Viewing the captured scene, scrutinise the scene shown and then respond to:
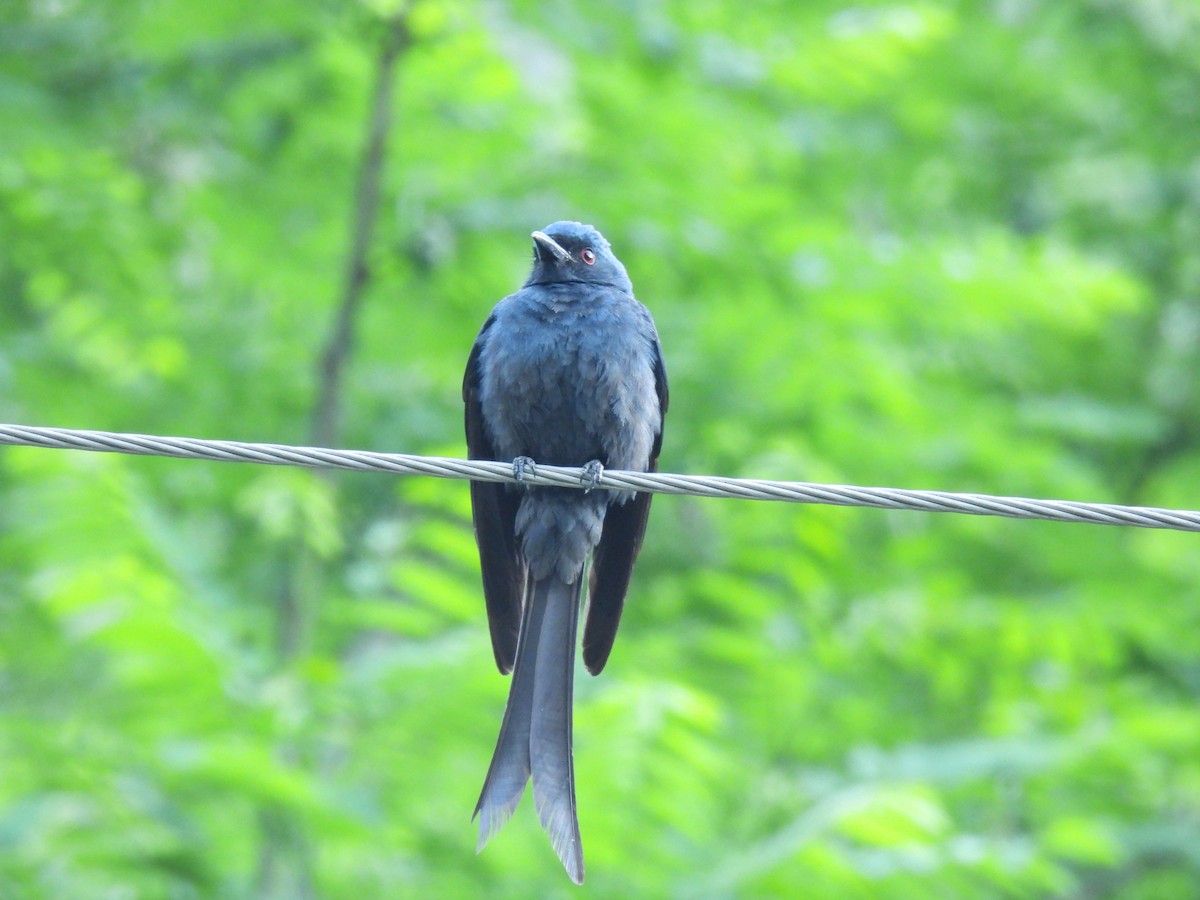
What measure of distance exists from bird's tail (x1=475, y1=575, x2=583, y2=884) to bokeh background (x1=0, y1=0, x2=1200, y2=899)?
1.06m

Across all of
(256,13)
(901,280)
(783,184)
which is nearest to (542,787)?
(901,280)

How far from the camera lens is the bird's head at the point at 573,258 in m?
5.28

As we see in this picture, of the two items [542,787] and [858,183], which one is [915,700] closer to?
[858,183]

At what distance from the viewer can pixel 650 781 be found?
6227mm

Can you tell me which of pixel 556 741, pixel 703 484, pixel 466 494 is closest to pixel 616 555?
pixel 556 741

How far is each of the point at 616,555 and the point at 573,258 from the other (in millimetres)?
1077

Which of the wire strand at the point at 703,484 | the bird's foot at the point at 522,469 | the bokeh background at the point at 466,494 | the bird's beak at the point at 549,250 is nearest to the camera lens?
the wire strand at the point at 703,484

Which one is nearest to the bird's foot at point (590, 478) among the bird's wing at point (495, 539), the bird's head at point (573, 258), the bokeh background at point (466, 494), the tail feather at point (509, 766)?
the tail feather at point (509, 766)

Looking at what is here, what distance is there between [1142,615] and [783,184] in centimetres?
321

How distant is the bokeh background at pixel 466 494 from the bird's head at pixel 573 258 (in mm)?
1338

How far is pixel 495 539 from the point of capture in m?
5.18

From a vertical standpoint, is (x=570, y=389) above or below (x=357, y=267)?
below

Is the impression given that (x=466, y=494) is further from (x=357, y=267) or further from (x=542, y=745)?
(x=542, y=745)

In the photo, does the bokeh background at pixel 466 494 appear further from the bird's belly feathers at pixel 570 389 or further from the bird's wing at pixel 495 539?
the bird's belly feathers at pixel 570 389
